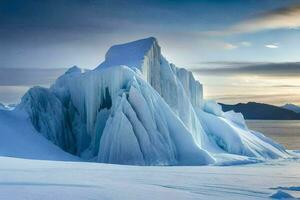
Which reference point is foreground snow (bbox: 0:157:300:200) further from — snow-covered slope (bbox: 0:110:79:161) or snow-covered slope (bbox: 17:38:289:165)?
snow-covered slope (bbox: 17:38:289:165)

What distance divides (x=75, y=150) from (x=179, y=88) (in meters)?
10.9

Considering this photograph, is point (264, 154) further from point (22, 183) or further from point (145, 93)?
point (22, 183)

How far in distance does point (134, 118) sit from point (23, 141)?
828 cm

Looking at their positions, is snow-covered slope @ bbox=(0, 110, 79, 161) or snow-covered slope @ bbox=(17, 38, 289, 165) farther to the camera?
snow-covered slope @ bbox=(17, 38, 289, 165)

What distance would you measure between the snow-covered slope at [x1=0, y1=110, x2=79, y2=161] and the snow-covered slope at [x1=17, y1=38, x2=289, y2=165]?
1494mm

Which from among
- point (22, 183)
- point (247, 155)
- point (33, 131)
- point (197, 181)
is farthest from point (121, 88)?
point (22, 183)

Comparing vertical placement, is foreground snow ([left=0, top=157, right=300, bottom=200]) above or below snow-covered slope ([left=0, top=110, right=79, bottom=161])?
above

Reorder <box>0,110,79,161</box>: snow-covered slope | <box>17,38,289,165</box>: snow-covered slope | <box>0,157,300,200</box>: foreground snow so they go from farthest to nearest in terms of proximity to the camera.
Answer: <box>17,38,289,165</box>: snow-covered slope
<box>0,110,79,161</box>: snow-covered slope
<box>0,157,300,200</box>: foreground snow

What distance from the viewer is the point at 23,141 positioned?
31875mm

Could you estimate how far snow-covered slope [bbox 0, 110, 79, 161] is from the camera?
29969 millimetres

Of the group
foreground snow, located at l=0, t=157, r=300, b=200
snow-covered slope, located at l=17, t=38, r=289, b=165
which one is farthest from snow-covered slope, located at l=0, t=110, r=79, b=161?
foreground snow, located at l=0, t=157, r=300, b=200

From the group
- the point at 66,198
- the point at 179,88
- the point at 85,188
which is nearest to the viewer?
the point at 66,198

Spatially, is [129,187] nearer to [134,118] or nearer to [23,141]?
[134,118]

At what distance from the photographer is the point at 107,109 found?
3547cm
